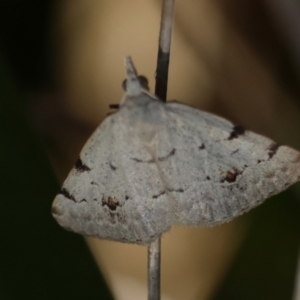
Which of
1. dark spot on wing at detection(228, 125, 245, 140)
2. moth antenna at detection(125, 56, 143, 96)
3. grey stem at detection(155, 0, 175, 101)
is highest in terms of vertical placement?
grey stem at detection(155, 0, 175, 101)

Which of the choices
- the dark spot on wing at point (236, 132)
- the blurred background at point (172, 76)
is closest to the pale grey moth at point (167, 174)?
the dark spot on wing at point (236, 132)

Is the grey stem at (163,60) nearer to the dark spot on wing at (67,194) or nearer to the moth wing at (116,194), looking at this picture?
the moth wing at (116,194)

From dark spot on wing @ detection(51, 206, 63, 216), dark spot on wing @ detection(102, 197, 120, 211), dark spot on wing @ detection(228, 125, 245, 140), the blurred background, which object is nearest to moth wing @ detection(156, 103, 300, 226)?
dark spot on wing @ detection(228, 125, 245, 140)

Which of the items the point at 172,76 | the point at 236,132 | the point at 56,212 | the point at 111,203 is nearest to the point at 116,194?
the point at 111,203

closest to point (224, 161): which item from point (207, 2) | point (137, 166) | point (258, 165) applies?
point (258, 165)

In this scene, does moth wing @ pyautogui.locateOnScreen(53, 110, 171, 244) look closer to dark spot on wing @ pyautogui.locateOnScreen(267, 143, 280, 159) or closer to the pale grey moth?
the pale grey moth

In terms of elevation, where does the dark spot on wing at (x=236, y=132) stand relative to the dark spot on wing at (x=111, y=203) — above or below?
above

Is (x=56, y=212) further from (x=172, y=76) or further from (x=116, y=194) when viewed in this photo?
(x=172, y=76)
